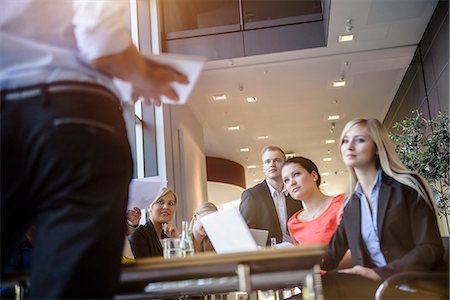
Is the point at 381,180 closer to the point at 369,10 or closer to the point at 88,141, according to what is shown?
the point at 88,141

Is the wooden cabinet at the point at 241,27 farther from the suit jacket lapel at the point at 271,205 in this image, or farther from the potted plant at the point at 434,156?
the suit jacket lapel at the point at 271,205

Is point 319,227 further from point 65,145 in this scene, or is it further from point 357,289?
point 65,145

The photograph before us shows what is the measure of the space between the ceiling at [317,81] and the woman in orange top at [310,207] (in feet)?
12.6

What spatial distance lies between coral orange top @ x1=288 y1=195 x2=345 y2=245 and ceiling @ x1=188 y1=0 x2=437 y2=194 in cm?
416

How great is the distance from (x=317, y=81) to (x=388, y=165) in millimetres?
6743

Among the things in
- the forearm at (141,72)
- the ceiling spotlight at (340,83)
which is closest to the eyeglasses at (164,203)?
the forearm at (141,72)

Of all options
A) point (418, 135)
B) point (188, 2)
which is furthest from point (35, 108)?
point (188, 2)

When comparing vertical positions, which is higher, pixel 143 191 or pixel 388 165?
pixel 143 191

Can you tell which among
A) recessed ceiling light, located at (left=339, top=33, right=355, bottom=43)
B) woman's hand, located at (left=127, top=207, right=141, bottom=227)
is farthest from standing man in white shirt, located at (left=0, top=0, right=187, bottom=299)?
recessed ceiling light, located at (left=339, top=33, right=355, bottom=43)

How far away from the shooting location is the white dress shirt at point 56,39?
0.95 meters

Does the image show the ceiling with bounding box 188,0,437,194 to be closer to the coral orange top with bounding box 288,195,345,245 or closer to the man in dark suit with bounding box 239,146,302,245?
the man in dark suit with bounding box 239,146,302,245

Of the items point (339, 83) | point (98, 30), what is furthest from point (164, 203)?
point (339, 83)

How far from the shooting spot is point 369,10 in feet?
20.6

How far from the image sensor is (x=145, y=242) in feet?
12.5
